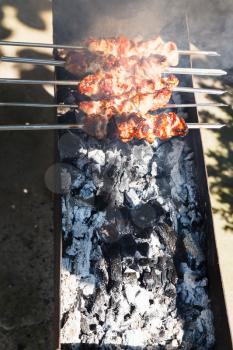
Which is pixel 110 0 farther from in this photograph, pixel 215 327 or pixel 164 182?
pixel 215 327

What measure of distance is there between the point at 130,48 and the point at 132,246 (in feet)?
9.76

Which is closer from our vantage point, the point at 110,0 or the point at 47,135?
the point at 47,135

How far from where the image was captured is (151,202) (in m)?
5.61

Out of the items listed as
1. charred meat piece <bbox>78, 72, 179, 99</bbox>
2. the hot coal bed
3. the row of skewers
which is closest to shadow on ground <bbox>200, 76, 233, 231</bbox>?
the hot coal bed

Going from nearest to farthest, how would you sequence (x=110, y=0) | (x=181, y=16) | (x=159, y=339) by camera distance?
(x=159, y=339)
(x=181, y=16)
(x=110, y=0)

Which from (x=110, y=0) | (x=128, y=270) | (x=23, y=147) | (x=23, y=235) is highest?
(x=110, y=0)

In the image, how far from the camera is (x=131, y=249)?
205 inches

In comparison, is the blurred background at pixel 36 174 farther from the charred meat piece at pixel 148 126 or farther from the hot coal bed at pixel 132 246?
the charred meat piece at pixel 148 126

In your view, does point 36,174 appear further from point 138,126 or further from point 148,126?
point 148,126

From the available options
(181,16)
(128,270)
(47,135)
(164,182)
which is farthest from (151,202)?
(181,16)

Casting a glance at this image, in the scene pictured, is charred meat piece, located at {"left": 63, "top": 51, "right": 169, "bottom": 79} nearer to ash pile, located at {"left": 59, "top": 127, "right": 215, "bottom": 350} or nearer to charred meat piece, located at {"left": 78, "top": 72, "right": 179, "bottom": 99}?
charred meat piece, located at {"left": 78, "top": 72, "right": 179, "bottom": 99}

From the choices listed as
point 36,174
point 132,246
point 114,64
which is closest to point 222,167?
point 132,246

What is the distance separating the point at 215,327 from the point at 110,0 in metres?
6.35

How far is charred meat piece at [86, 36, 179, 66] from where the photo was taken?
221 inches
